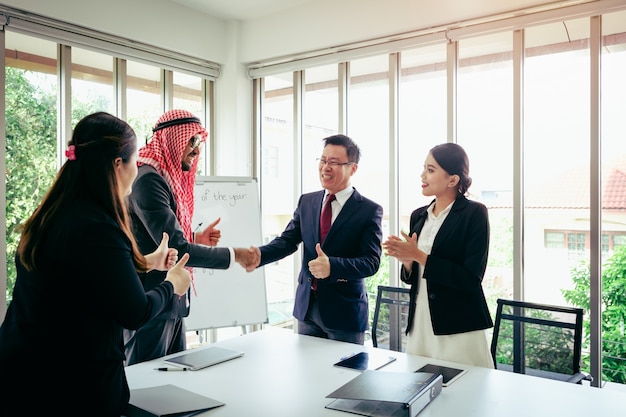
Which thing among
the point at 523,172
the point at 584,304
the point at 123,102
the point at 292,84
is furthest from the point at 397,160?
the point at 123,102

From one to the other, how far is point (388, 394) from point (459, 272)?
0.83m

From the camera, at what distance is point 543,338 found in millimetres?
2322

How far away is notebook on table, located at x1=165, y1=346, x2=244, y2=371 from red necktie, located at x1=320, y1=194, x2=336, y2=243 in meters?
0.89

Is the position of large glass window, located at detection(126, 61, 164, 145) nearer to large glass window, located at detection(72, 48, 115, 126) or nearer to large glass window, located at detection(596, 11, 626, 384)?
large glass window, located at detection(72, 48, 115, 126)

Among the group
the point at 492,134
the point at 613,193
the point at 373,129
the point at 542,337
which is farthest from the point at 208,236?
the point at 613,193

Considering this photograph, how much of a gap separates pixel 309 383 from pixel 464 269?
2.93 feet

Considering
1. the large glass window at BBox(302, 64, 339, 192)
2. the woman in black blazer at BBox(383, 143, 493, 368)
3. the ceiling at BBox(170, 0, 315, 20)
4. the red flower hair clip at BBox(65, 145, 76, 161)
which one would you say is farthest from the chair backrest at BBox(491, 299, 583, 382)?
the ceiling at BBox(170, 0, 315, 20)

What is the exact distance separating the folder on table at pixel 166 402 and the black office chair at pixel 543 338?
155 cm

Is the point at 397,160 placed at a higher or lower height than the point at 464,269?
higher

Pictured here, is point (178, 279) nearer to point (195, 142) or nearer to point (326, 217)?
point (195, 142)

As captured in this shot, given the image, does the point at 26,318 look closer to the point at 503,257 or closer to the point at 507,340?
the point at 507,340

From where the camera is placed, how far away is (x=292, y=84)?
4449mm

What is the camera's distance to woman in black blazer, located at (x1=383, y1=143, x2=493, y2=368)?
2.15 meters

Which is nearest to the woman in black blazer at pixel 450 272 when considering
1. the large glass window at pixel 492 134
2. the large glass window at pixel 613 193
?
the large glass window at pixel 492 134
